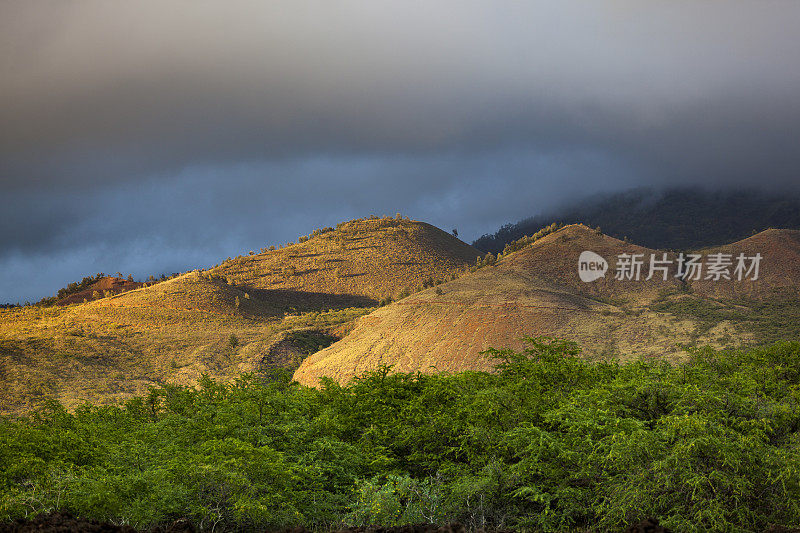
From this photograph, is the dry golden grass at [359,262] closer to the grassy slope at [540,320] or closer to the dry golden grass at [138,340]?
the dry golden grass at [138,340]

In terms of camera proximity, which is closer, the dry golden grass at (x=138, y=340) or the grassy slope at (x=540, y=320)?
the grassy slope at (x=540, y=320)

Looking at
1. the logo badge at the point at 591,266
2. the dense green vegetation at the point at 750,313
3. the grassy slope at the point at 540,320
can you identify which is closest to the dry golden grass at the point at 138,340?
the grassy slope at the point at 540,320

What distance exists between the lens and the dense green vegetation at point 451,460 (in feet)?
35.8

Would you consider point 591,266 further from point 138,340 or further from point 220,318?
point 138,340

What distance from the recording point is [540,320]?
160 feet

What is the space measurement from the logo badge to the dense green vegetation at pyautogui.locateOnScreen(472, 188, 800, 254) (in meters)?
46.0

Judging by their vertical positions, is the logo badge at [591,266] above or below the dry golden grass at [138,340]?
above

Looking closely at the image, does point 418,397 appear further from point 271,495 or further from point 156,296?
point 156,296

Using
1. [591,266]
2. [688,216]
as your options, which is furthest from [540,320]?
[688,216]

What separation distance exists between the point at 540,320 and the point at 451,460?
3480 centimetres

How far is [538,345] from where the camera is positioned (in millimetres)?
19891

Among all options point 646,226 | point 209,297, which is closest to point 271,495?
point 209,297

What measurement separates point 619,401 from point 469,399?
385 cm

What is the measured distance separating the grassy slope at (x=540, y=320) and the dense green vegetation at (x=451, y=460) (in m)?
28.5
